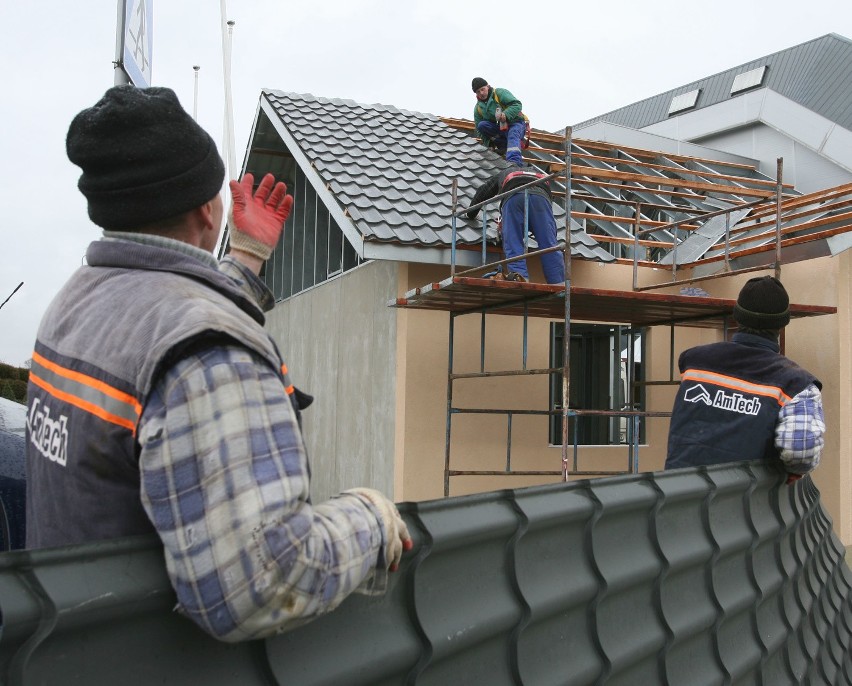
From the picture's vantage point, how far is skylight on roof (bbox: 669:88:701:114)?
69.5ft

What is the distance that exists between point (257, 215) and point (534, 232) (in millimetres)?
6149

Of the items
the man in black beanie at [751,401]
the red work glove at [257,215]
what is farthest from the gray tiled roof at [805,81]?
the red work glove at [257,215]

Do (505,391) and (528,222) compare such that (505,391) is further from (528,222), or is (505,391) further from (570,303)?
(528,222)

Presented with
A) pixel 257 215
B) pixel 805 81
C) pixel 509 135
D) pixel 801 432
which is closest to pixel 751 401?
pixel 801 432

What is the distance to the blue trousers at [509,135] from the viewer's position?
10.2 m

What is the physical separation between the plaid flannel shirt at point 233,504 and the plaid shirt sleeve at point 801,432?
2.36 m

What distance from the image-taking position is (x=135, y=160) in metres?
1.46

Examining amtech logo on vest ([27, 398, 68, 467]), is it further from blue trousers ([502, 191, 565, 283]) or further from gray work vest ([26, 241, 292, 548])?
blue trousers ([502, 191, 565, 283])

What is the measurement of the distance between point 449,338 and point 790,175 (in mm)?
8617

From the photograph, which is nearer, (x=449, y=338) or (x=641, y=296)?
(x=641, y=296)

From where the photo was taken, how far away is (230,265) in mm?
2230

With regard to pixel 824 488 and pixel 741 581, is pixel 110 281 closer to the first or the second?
pixel 741 581

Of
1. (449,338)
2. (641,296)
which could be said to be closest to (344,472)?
(449,338)

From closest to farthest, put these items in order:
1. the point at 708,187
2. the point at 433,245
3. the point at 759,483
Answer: the point at 759,483
the point at 433,245
the point at 708,187
